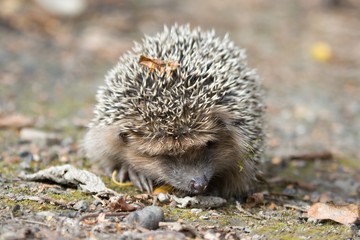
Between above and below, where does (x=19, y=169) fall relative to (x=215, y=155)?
below

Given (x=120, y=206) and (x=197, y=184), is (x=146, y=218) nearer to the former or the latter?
(x=120, y=206)

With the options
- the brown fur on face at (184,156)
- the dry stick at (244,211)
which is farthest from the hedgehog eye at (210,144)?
the dry stick at (244,211)

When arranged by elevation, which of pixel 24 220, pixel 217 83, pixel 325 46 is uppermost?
pixel 325 46

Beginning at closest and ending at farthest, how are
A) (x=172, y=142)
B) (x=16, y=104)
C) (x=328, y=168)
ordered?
(x=172, y=142)
(x=328, y=168)
(x=16, y=104)

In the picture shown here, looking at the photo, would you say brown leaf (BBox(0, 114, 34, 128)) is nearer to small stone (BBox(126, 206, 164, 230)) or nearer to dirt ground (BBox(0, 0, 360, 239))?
dirt ground (BBox(0, 0, 360, 239))

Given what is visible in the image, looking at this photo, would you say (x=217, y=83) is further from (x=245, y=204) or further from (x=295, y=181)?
(x=295, y=181)

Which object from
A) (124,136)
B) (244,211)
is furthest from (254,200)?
(124,136)

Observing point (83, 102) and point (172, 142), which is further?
point (83, 102)

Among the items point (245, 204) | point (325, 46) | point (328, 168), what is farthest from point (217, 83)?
point (325, 46)
